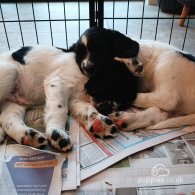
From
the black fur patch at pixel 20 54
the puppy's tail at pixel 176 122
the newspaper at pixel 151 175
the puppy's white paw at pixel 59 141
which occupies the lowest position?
the newspaper at pixel 151 175

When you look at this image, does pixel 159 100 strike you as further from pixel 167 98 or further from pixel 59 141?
pixel 59 141

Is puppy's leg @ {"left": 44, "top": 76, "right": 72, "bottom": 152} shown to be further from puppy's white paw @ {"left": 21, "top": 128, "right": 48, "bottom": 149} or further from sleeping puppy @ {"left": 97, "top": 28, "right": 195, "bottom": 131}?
sleeping puppy @ {"left": 97, "top": 28, "right": 195, "bottom": 131}

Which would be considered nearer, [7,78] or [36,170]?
[36,170]

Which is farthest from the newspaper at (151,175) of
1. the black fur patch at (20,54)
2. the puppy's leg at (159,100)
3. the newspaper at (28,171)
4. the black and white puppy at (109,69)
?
the black fur patch at (20,54)

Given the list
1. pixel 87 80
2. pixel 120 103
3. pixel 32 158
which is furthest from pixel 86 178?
pixel 87 80

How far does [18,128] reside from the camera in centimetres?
142

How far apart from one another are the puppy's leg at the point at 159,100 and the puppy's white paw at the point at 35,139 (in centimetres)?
64

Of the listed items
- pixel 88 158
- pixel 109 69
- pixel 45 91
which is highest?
pixel 109 69

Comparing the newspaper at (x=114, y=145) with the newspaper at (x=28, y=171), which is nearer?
the newspaper at (x=28, y=171)

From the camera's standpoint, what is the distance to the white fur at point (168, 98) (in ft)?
5.02

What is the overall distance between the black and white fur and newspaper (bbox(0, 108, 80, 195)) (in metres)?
0.39

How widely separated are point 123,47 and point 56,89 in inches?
19.6

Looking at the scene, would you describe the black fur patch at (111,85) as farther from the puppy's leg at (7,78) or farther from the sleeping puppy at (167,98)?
the puppy's leg at (7,78)

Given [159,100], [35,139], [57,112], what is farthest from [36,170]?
[159,100]
